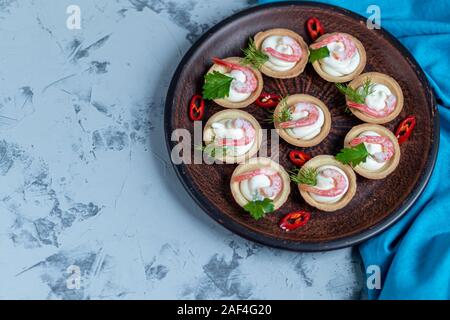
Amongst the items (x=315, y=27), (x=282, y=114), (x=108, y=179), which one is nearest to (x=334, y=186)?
(x=282, y=114)

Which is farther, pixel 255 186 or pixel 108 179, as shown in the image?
pixel 108 179

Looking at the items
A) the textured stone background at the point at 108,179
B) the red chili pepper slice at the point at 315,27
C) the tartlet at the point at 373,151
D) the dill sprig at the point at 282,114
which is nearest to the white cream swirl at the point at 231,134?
the dill sprig at the point at 282,114

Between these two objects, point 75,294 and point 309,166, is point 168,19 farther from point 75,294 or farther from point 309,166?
point 75,294

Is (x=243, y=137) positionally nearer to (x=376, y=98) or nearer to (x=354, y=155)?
(x=354, y=155)

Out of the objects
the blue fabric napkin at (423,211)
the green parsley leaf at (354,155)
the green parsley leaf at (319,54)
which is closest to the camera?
the blue fabric napkin at (423,211)

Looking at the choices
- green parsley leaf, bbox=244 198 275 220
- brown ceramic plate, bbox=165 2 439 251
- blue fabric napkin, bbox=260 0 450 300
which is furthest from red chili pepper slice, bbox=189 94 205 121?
blue fabric napkin, bbox=260 0 450 300

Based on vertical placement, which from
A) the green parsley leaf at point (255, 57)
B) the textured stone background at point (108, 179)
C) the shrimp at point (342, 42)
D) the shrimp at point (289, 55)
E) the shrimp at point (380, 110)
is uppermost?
→ the shrimp at point (342, 42)

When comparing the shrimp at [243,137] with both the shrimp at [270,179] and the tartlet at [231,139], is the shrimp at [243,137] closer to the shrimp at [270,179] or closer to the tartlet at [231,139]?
the tartlet at [231,139]
